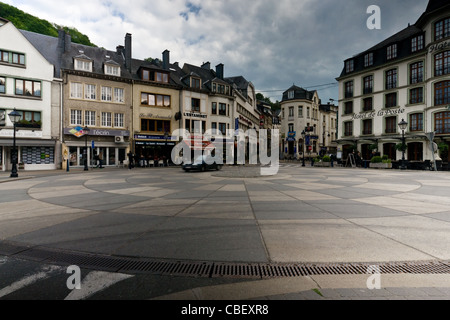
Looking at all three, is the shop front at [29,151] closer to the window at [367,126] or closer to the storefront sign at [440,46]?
the window at [367,126]

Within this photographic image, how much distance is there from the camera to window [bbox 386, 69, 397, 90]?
1252 inches

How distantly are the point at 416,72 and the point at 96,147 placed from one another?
40.1m

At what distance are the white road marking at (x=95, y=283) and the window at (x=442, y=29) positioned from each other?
37.3 m

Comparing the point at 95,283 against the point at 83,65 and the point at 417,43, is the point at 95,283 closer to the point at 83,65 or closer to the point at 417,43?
the point at 83,65

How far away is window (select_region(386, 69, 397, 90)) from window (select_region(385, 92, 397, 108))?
39.2 inches

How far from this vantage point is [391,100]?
32375 millimetres

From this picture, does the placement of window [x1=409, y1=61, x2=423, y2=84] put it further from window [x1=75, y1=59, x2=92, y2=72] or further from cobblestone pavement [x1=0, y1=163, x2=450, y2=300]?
window [x1=75, y1=59, x2=92, y2=72]

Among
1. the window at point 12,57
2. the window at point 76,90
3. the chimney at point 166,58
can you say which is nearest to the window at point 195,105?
the chimney at point 166,58

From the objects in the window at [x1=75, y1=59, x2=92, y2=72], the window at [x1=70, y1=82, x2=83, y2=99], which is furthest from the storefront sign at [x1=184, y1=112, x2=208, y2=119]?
the window at [x1=70, y1=82, x2=83, y2=99]

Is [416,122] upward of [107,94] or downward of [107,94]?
downward

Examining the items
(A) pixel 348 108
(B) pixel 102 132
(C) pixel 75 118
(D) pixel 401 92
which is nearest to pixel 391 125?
(D) pixel 401 92

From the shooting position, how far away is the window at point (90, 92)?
2770 centimetres
